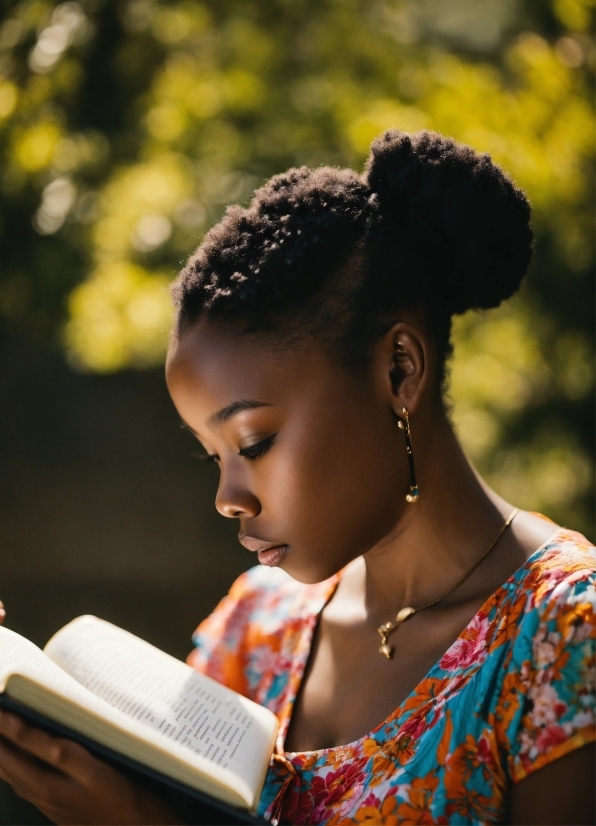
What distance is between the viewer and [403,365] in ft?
3.51

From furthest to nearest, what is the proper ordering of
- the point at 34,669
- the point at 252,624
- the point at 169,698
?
the point at 252,624, the point at 169,698, the point at 34,669

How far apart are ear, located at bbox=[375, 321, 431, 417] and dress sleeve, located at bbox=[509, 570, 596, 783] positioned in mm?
319

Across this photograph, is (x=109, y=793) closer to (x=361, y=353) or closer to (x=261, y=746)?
(x=261, y=746)

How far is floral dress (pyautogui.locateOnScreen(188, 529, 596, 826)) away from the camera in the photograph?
87 centimetres

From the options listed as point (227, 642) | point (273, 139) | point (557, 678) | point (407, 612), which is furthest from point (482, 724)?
point (273, 139)

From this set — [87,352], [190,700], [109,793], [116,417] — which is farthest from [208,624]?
[116,417]

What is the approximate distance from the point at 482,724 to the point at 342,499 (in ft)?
1.08

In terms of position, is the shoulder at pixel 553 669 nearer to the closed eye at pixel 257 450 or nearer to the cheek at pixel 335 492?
the cheek at pixel 335 492

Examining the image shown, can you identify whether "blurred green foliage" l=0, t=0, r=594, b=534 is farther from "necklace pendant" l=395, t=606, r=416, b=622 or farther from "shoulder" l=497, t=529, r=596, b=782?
"shoulder" l=497, t=529, r=596, b=782

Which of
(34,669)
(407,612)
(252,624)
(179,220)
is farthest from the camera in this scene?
(179,220)

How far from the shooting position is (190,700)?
1.07 metres

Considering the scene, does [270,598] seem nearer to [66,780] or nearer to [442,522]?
[442,522]

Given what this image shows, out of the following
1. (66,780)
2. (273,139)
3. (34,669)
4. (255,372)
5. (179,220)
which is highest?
(273,139)

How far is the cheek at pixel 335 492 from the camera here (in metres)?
1.02
